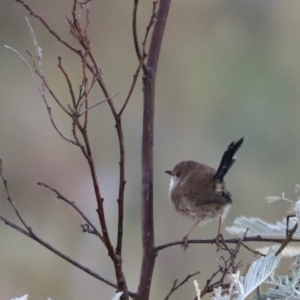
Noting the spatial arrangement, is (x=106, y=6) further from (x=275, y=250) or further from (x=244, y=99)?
(x=275, y=250)

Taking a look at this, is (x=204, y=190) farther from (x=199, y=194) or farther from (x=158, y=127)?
(x=158, y=127)

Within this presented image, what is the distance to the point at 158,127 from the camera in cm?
237

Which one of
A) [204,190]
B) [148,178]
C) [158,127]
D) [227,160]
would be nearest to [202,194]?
[204,190]

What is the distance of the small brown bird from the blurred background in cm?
105

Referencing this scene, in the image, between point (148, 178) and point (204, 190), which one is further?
point (204, 190)

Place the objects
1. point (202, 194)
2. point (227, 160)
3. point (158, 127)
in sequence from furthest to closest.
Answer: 1. point (158, 127)
2. point (202, 194)
3. point (227, 160)

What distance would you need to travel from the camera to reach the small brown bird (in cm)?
107

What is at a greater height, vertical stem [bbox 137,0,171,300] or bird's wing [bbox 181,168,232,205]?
bird's wing [bbox 181,168,232,205]

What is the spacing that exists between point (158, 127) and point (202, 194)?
Result: 129cm

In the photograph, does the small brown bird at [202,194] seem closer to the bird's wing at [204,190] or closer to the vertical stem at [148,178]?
the bird's wing at [204,190]

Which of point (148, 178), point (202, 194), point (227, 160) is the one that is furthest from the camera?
point (202, 194)

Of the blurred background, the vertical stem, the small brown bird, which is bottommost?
the vertical stem

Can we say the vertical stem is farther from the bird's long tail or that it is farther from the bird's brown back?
the bird's brown back

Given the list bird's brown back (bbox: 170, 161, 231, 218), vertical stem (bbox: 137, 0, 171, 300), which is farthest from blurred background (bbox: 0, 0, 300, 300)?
vertical stem (bbox: 137, 0, 171, 300)
